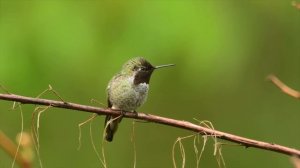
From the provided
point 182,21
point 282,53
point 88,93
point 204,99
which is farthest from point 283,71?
point 182,21

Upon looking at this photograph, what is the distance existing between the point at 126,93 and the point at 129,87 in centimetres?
11

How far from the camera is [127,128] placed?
29.0 ft

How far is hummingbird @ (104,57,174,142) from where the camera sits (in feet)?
19.3

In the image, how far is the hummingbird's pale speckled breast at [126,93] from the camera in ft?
19.1

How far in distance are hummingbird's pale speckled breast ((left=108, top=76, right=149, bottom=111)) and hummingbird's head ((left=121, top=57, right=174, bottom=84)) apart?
4cm

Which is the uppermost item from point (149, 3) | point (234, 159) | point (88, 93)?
point (149, 3)

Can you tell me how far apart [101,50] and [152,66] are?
435 millimetres

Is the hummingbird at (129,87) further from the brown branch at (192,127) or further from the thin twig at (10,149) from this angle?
the thin twig at (10,149)

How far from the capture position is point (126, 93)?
593 cm

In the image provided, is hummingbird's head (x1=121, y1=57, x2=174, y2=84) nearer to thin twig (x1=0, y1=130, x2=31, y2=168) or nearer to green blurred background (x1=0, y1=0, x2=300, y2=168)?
green blurred background (x1=0, y1=0, x2=300, y2=168)

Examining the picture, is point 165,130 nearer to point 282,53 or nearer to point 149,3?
point 282,53

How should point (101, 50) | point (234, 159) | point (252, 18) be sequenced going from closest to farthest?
point (101, 50), point (252, 18), point (234, 159)

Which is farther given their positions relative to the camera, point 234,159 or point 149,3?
point 234,159

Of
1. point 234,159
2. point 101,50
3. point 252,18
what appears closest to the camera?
point 101,50
